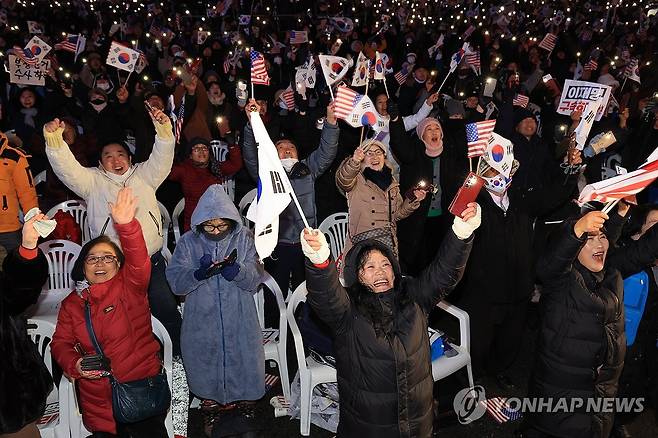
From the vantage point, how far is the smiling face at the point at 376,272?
314 cm

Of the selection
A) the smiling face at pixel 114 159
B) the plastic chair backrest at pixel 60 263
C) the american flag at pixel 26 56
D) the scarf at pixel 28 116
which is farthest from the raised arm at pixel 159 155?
the american flag at pixel 26 56

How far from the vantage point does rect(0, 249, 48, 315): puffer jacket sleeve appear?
112 inches

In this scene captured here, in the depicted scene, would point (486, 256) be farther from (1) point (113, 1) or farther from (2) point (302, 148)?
(1) point (113, 1)

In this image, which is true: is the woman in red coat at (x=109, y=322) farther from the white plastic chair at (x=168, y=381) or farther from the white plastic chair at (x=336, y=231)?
the white plastic chair at (x=336, y=231)

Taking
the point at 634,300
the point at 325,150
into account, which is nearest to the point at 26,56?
the point at 325,150

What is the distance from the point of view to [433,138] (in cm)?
582

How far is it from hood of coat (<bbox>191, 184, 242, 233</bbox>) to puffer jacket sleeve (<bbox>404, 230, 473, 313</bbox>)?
144cm

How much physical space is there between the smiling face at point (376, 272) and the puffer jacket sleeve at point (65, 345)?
73.5 inches

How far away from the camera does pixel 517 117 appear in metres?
7.01

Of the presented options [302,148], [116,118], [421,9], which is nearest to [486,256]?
[302,148]

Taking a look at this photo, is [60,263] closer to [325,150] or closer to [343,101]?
[325,150]

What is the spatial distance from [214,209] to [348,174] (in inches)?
55.8

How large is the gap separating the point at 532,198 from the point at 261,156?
9.31ft

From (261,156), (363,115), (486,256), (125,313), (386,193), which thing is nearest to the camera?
(261,156)
